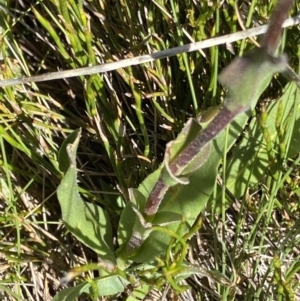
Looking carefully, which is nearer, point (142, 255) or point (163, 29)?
point (142, 255)

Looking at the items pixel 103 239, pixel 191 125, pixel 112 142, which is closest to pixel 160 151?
pixel 112 142

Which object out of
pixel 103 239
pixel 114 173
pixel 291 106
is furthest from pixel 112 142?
pixel 291 106

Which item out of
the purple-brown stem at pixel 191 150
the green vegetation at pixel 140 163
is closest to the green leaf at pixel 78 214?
the green vegetation at pixel 140 163

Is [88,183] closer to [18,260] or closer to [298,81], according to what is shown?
[18,260]

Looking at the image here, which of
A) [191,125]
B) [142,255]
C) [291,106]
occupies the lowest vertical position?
[142,255]

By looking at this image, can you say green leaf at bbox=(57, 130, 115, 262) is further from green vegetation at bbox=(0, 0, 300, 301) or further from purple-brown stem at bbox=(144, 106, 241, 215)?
purple-brown stem at bbox=(144, 106, 241, 215)

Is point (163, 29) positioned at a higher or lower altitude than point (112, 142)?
higher

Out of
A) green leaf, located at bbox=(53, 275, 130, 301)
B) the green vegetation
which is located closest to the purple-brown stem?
the green vegetation

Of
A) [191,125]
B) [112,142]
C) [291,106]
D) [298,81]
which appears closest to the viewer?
[191,125]

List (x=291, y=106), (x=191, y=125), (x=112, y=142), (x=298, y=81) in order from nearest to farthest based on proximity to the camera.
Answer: (x=191, y=125) → (x=298, y=81) → (x=291, y=106) → (x=112, y=142)
